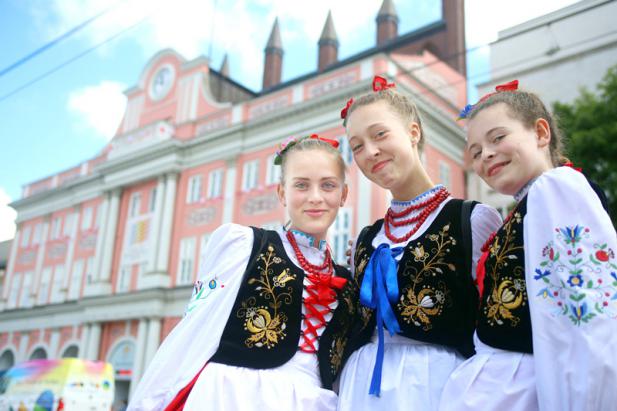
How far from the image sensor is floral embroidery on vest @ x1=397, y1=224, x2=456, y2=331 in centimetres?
226

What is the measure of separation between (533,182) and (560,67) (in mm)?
16594

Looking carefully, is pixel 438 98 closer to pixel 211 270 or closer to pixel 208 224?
pixel 208 224

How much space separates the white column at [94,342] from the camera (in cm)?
2278

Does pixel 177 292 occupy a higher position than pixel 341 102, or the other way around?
pixel 341 102

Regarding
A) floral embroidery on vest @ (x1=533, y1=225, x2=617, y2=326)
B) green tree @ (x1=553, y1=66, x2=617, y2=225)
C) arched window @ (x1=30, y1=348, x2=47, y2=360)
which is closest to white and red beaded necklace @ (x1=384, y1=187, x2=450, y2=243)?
floral embroidery on vest @ (x1=533, y1=225, x2=617, y2=326)

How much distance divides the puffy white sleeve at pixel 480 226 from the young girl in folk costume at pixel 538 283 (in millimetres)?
124

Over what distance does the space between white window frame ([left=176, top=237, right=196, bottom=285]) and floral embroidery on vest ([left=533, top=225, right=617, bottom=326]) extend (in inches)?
774

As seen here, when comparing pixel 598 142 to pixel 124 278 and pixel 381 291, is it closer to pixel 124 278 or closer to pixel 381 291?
pixel 381 291

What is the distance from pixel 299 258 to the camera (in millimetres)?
2670

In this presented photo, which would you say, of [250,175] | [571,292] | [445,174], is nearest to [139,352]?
[250,175]

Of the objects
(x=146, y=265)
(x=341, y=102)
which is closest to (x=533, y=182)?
(x=341, y=102)

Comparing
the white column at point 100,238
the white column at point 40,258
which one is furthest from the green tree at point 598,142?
the white column at point 40,258

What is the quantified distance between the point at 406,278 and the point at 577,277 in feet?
2.52

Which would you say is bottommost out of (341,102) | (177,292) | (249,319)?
(249,319)
